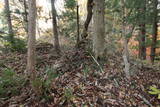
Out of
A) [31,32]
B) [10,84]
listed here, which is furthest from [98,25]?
[10,84]

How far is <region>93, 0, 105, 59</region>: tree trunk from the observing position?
13.1 feet

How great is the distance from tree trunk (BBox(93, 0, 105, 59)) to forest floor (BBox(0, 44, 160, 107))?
1.25ft

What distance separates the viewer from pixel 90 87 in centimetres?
315

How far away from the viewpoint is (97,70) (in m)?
3.84

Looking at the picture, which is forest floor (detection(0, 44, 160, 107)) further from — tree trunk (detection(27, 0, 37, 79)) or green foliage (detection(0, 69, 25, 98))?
tree trunk (detection(27, 0, 37, 79))

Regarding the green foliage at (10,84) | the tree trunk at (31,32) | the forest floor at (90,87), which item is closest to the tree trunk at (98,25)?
the forest floor at (90,87)

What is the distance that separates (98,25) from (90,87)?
6.42ft

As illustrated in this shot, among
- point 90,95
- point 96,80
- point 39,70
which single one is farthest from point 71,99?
point 39,70

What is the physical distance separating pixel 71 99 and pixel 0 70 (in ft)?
9.64

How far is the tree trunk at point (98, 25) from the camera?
3980 mm

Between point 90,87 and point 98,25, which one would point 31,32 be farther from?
point 98,25

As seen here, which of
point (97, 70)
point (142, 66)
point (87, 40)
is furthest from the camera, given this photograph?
point (87, 40)

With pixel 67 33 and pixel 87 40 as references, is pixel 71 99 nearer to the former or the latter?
pixel 87 40

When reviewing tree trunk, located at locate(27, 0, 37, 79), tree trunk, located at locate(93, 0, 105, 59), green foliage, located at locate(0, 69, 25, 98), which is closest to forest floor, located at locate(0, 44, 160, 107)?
green foliage, located at locate(0, 69, 25, 98)
